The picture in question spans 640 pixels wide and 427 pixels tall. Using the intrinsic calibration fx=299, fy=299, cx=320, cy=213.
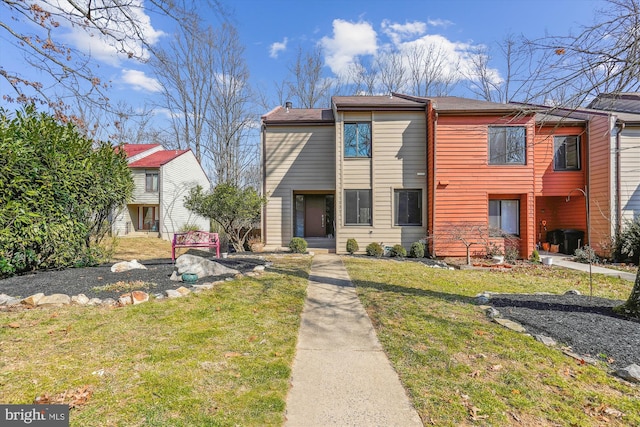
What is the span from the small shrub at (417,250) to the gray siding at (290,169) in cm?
414

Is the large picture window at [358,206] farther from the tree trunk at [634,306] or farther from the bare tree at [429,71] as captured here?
the bare tree at [429,71]

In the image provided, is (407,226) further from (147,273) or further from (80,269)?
(80,269)

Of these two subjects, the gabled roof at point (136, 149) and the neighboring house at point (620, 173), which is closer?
the neighboring house at point (620, 173)

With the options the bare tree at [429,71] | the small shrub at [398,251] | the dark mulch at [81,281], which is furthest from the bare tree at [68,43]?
the bare tree at [429,71]

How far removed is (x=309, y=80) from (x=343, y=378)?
84.1ft

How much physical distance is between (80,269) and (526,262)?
13.4 meters

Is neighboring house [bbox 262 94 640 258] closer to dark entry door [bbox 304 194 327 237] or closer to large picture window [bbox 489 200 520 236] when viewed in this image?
large picture window [bbox 489 200 520 236]

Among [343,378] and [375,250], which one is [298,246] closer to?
[375,250]

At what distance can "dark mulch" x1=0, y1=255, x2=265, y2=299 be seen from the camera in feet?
16.7

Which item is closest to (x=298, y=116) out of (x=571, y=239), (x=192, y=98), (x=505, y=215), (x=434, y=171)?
(x=434, y=171)

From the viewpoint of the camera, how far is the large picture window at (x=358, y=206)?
12219mm

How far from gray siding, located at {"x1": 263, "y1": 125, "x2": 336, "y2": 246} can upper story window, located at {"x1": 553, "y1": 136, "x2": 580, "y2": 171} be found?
30.8 feet

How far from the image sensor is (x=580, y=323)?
4.06m

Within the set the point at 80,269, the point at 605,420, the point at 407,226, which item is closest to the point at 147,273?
the point at 80,269
